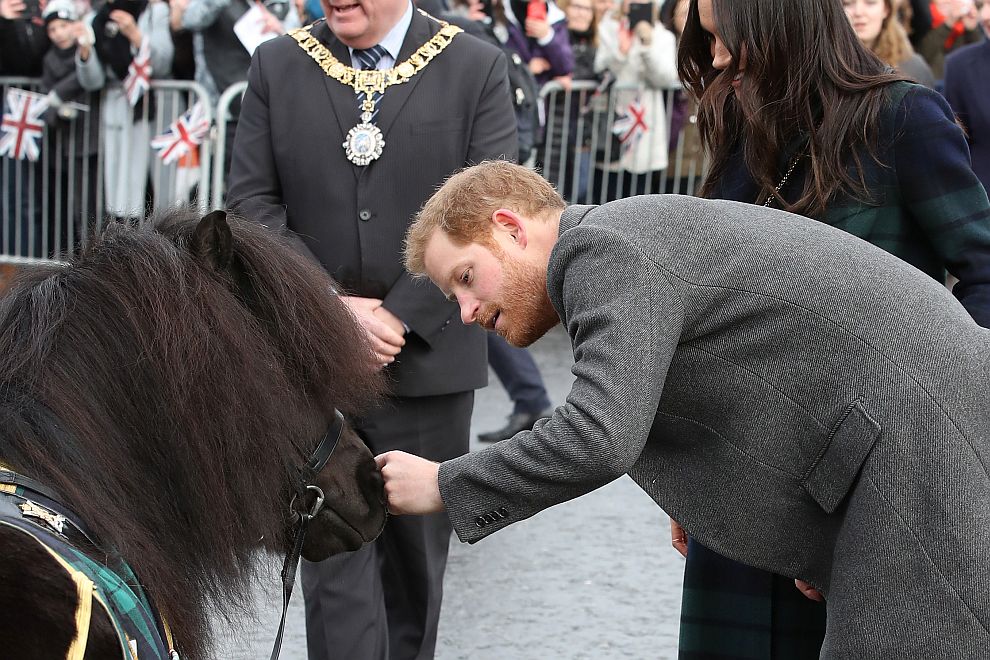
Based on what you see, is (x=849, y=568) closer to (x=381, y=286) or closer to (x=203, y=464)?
(x=203, y=464)

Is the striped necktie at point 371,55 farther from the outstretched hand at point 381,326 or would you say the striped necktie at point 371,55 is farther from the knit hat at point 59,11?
the knit hat at point 59,11

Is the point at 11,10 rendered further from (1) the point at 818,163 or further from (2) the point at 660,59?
(1) the point at 818,163

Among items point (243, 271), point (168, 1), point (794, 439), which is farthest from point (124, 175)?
point (794, 439)

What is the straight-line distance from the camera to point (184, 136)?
7746 millimetres

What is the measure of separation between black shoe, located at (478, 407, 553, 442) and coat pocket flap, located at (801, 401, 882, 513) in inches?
158

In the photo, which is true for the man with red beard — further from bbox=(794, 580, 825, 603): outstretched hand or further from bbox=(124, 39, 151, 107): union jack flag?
bbox=(124, 39, 151, 107): union jack flag

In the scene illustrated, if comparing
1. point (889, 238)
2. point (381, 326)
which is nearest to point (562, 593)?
point (381, 326)

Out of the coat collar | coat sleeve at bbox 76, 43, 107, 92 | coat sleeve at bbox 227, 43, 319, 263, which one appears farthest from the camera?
coat sleeve at bbox 76, 43, 107, 92

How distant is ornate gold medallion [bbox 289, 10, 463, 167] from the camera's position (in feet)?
11.0

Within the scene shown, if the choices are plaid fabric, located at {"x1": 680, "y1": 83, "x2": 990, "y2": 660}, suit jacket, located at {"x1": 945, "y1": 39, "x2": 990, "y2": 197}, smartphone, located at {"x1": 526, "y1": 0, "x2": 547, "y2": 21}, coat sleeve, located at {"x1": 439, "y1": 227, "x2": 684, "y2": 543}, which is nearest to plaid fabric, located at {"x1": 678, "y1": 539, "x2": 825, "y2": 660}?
plaid fabric, located at {"x1": 680, "y1": 83, "x2": 990, "y2": 660}

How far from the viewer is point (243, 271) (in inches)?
92.1

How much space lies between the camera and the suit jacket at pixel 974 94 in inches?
210

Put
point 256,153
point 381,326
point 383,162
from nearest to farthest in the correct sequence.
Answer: point 381,326 → point 383,162 → point 256,153

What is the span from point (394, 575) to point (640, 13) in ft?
18.8
